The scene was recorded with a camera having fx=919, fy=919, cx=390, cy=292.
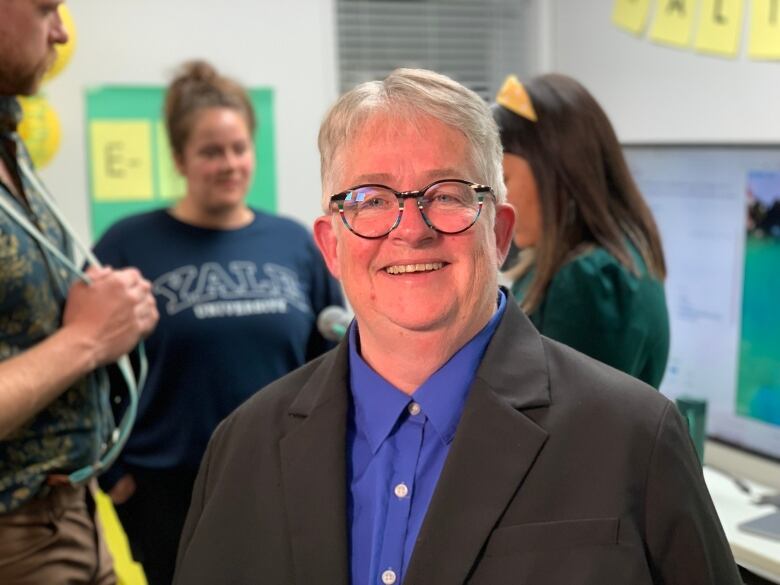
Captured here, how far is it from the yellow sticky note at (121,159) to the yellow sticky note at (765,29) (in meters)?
1.93

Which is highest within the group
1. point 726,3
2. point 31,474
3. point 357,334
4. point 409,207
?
point 726,3

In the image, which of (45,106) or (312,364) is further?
(45,106)

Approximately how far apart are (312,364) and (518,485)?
39 cm

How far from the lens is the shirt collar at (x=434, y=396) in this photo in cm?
109

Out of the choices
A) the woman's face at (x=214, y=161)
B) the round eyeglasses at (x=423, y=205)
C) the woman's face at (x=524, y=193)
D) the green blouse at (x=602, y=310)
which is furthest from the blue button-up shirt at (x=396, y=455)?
the woman's face at (x=214, y=161)

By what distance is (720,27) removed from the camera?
8.14 feet

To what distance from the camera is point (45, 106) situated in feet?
9.36

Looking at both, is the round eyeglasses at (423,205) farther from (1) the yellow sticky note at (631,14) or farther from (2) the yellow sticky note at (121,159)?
(2) the yellow sticky note at (121,159)

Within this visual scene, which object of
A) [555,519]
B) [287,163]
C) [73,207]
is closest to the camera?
[555,519]

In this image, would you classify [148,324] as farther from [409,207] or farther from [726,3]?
[726,3]

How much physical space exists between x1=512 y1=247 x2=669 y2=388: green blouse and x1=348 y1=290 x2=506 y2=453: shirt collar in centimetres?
51

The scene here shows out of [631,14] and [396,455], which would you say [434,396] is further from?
[631,14]

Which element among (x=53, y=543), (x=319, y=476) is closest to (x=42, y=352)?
(x=53, y=543)

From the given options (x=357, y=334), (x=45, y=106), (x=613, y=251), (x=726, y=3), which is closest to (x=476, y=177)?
(x=357, y=334)
